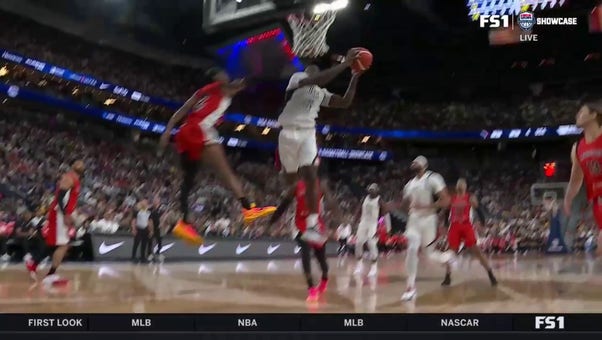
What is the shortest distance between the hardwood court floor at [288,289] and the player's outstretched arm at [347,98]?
2.68 ft

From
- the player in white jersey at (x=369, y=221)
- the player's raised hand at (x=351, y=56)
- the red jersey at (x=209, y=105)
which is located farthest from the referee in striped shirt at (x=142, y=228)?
the player's raised hand at (x=351, y=56)

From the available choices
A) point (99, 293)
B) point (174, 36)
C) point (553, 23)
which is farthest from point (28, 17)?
point (553, 23)

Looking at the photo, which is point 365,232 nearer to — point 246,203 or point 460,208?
point 460,208

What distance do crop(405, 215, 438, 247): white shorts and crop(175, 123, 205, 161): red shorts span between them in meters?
1.20

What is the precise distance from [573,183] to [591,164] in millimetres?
130

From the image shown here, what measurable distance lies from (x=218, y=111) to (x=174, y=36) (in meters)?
0.46

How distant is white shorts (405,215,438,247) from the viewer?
3602mm

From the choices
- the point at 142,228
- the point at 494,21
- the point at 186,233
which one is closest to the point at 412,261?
the point at 186,233

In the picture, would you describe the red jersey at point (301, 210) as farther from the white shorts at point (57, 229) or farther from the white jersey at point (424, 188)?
the white shorts at point (57, 229)

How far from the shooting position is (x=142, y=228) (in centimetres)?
363

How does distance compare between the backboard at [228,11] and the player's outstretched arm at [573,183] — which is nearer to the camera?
the player's outstretched arm at [573,183]

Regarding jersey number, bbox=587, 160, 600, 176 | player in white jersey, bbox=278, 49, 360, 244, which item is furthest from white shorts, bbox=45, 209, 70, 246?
jersey number, bbox=587, 160, 600, 176

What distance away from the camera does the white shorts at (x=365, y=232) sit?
349cm
